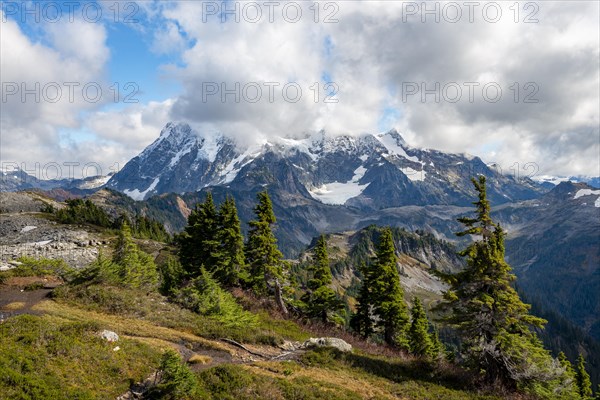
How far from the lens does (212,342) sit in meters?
25.2

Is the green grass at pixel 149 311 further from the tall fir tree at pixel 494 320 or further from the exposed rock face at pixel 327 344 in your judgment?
the tall fir tree at pixel 494 320

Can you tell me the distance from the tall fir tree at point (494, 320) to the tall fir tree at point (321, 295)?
22.3m

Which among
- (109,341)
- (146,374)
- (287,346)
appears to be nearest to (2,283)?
(109,341)

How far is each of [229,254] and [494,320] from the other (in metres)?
30.4

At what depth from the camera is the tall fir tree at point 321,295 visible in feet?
156

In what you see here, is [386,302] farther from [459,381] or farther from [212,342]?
[212,342]

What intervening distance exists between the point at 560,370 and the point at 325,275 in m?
28.2

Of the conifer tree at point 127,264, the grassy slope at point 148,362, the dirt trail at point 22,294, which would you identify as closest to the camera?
the grassy slope at point 148,362

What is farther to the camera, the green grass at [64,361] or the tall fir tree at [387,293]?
the tall fir tree at [387,293]

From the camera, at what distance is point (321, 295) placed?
47.3 meters

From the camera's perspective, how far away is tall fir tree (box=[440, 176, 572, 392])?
2422 cm

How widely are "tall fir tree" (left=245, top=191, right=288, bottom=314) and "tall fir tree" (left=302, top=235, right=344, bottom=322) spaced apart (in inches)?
162

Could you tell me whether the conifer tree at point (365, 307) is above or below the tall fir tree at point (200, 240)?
below

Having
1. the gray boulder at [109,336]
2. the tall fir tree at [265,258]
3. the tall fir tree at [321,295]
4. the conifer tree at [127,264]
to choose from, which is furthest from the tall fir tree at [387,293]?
the gray boulder at [109,336]
